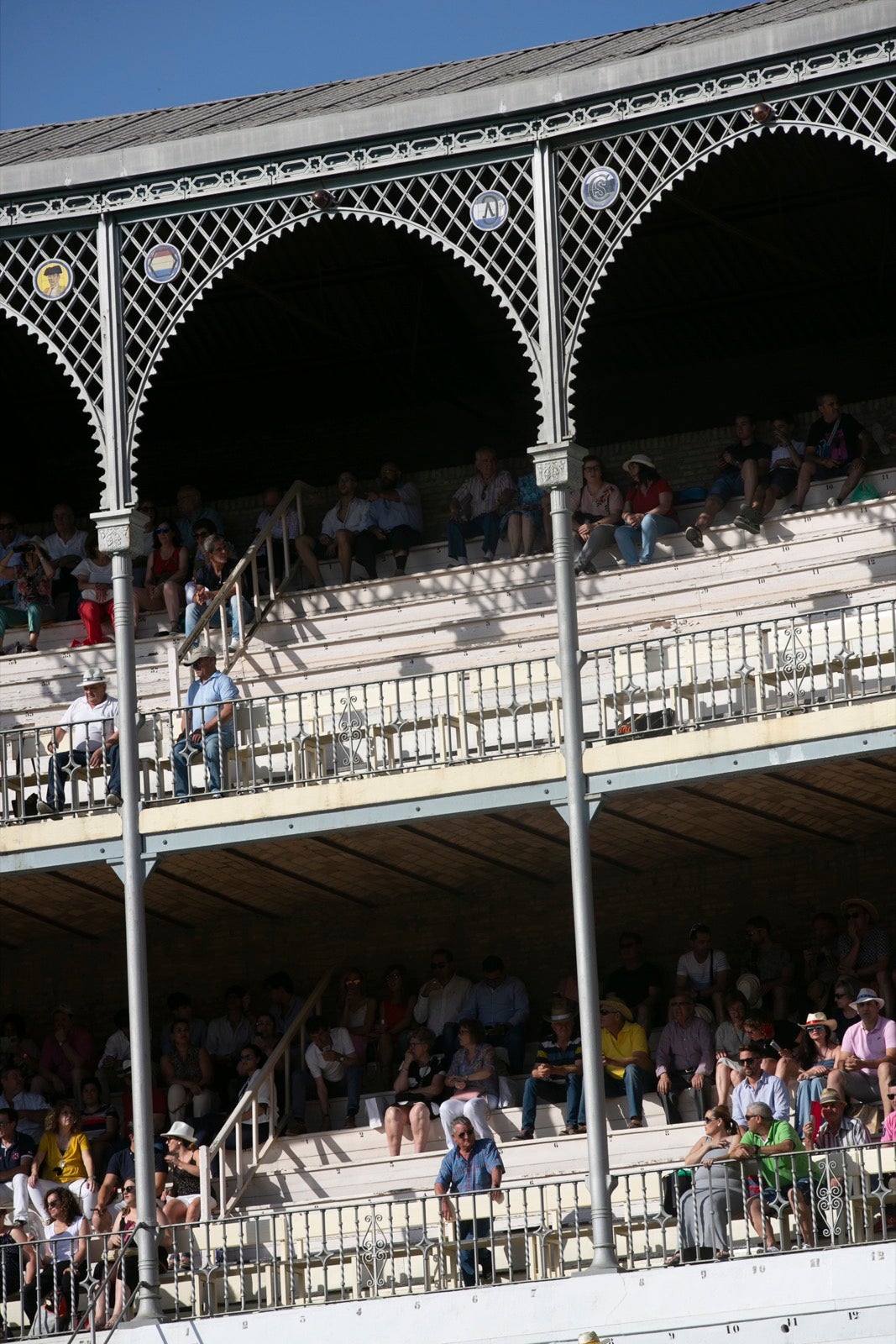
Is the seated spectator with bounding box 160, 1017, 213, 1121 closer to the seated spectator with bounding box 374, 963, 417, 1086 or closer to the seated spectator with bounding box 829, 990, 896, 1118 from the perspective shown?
the seated spectator with bounding box 374, 963, 417, 1086

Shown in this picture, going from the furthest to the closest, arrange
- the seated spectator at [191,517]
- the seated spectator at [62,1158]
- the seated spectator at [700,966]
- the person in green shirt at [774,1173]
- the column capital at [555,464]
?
the seated spectator at [191,517] < the seated spectator at [700,966] < the seated spectator at [62,1158] < the column capital at [555,464] < the person in green shirt at [774,1173]

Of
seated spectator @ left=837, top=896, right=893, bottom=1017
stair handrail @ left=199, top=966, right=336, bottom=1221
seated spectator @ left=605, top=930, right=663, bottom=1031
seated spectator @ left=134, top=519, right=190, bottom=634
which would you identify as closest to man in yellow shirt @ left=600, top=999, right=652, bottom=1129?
seated spectator @ left=605, top=930, right=663, bottom=1031

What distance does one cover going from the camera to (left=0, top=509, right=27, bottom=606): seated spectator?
73.5 ft

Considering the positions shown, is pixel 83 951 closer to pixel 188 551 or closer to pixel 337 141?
pixel 188 551

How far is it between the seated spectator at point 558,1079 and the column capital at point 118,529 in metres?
4.72

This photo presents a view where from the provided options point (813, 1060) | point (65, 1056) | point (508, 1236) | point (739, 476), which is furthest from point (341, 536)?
point (508, 1236)

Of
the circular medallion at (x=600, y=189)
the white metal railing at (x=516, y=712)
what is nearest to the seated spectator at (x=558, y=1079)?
the white metal railing at (x=516, y=712)

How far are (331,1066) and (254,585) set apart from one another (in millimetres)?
4594

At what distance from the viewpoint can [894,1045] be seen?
16328 mm

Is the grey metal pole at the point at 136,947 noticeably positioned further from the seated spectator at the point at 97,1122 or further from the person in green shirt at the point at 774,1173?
the person in green shirt at the point at 774,1173

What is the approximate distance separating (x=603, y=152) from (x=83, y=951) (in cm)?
888

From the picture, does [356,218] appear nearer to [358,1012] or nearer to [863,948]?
[358,1012]

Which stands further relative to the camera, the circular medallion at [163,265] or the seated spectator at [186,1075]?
the seated spectator at [186,1075]

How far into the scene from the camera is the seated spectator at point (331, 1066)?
18688 mm
